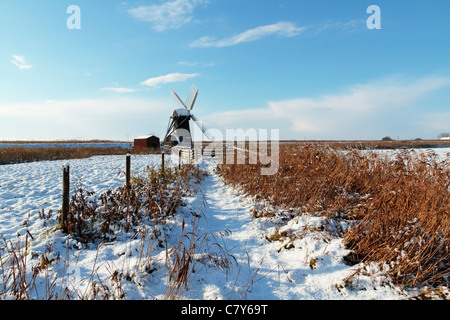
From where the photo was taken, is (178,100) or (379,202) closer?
(379,202)

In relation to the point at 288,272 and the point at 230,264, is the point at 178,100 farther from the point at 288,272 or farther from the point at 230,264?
the point at 288,272

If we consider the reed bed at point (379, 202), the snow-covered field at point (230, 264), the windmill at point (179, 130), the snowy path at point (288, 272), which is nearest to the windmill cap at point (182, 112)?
the windmill at point (179, 130)

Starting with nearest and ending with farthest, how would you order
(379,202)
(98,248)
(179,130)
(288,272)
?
(98,248), (288,272), (379,202), (179,130)

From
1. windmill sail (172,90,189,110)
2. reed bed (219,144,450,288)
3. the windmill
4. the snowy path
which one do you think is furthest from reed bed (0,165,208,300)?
windmill sail (172,90,189,110)

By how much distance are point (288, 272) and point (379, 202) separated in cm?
186

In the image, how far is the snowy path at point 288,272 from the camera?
2.65m

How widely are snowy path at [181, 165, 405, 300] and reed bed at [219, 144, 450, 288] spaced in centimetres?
27

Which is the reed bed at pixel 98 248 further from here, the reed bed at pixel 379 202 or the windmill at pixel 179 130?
the windmill at pixel 179 130

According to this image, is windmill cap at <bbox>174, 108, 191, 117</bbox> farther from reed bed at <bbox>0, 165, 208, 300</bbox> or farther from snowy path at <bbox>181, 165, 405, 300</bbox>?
snowy path at <bbox>181, 165, 405, 300</bbox>

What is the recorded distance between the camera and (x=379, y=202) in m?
3.63

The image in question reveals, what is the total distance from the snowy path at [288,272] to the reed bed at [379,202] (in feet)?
0.90

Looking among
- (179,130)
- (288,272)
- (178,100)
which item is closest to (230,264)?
(288,272)

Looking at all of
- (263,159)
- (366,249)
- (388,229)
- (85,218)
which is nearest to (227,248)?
(366,249)
